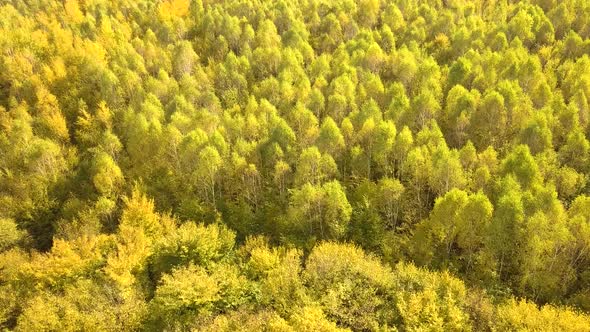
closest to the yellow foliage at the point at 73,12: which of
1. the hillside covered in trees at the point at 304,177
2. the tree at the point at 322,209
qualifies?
the hillside covered in trees at the point at 304,177

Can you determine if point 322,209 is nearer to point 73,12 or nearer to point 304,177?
point 304,177

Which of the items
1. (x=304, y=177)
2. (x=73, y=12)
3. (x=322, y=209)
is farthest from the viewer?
(x=73, y=12)

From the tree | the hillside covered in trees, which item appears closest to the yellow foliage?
the hillside covered in trees

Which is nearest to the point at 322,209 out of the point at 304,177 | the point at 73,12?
the point at 304,177

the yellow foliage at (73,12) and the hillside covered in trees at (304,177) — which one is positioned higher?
the yellow foliage at (73,12)

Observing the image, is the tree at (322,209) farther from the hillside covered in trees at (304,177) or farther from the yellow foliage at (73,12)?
the yellow foliage at (73,12)

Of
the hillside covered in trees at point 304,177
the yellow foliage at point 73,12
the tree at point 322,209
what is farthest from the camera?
the yellow foliage at point 73,12

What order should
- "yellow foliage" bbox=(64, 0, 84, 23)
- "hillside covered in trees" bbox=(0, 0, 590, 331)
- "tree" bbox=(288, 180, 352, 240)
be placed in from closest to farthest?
"hillside covered in trees" bbox=(0, 0, 590, 331)
"tree" bbox=(288, 180, 352, 240)
"yellow foliage" bbox=(64, 0, 84, 23)

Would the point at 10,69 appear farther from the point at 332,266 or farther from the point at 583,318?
the point at 583,318

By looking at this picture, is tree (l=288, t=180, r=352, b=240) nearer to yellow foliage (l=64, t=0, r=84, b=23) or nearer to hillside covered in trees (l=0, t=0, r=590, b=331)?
hillside covered in trees (l=0, t=0, r=590, b=331)
